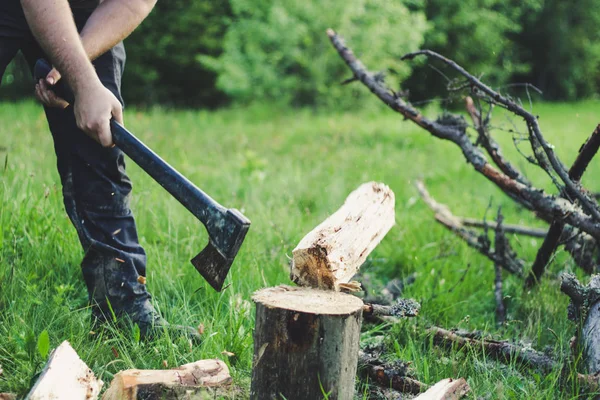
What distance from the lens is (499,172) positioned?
2873 millimetres

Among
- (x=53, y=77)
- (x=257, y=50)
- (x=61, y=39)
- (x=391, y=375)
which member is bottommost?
(x=391, y=375)

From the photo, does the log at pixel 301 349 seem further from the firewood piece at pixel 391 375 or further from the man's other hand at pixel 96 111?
the man's other hand at pixel 96 111

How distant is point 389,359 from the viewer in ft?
7.44

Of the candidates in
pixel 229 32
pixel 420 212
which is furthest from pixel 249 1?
pixel 420 212

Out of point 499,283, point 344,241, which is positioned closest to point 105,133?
point 344,241

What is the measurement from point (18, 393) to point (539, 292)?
2.17 m

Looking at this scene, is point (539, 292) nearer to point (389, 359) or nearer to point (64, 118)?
point (389, 359)

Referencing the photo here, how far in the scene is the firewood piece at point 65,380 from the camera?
170 centimetres

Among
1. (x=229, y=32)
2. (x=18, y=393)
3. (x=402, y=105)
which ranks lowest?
(x=18, y=393)

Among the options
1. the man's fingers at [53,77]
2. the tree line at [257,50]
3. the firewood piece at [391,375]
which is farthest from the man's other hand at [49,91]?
the tree line at [257,50]

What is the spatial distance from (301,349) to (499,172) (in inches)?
59.9

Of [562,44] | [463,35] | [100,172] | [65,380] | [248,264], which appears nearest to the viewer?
[65,380]

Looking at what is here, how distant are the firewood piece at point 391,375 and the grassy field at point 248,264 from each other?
0.32 feet

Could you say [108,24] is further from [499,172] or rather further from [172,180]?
[499,172]
